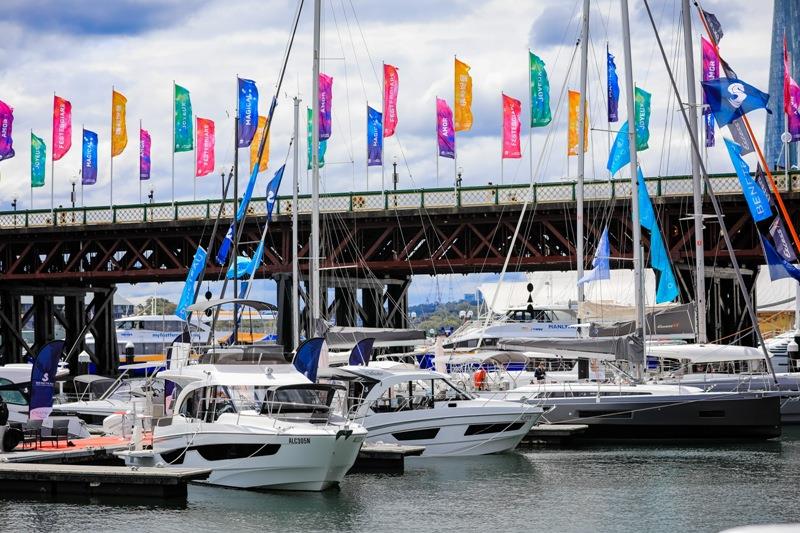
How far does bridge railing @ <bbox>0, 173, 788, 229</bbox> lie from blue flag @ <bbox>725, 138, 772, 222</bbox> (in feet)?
45.1

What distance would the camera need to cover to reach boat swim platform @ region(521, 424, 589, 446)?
1817 inches

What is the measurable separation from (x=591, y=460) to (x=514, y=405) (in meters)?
3.05

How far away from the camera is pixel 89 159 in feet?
267

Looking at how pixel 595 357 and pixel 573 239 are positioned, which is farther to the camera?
pixel 573 239

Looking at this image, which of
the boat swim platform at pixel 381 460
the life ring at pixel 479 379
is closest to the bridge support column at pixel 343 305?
the life ring at pixel 479 379

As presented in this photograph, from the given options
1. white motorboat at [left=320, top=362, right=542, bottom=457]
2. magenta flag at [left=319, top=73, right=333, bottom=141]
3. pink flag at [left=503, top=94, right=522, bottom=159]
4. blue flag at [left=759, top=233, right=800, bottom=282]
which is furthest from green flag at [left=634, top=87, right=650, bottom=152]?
white motorboat at [left=320, top=362, right=542, bottom=457]

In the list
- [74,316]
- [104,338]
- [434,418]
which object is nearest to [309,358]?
[434,418]

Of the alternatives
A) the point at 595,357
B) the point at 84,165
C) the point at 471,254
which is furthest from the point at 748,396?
the point at 84,165

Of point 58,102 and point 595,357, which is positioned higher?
point 58,102

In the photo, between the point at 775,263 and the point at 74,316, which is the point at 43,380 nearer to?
the point at 775,263

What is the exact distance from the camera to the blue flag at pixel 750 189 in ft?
161

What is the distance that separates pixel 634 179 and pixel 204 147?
114 feet

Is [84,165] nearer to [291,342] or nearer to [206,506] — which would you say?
[291,342]

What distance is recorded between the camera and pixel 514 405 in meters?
42.4
